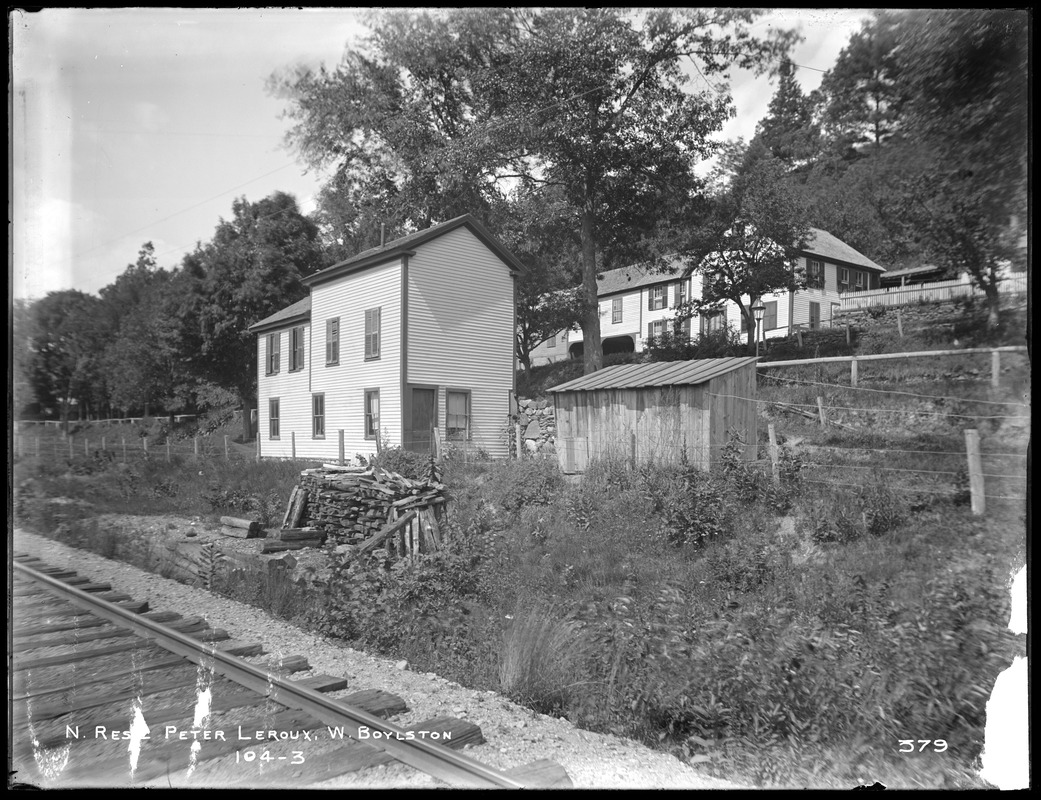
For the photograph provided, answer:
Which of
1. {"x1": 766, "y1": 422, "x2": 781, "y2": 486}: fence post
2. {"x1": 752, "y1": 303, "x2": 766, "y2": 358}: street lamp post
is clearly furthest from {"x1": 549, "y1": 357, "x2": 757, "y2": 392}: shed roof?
{"x1": 752, "y1": 303, "x2": 766, "y2": 358}: street lamp post

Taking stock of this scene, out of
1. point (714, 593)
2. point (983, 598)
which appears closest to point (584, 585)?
point (714, 593)

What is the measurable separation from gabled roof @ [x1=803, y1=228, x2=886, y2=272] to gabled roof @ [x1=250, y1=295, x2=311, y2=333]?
9775 millimetres

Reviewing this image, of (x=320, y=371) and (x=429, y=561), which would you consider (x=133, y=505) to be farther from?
(x=320, y=371)

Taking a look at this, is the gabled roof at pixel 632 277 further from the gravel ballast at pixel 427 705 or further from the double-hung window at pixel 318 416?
the gravel ballast at pixel 427 705

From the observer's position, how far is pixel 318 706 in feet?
14.5

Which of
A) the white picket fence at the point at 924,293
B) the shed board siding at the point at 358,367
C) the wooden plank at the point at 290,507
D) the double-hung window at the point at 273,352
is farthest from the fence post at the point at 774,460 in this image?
the shed board siding at the point at 358,367

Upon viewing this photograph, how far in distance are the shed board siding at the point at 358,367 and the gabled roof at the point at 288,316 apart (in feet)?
5.63

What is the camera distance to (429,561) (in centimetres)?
885

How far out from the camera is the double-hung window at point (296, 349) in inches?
572

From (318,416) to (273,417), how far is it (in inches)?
97.4

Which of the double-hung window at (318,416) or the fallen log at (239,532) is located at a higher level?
the double-hung window at (318,416)

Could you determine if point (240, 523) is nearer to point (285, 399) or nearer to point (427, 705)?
point (285, 399)

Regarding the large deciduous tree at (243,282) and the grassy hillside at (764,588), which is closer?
the grassy hillside at (764,588)

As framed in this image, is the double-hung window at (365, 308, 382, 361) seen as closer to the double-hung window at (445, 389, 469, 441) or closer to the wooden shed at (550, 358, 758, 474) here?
the double-hung window at (445, 389, 469, 441)
